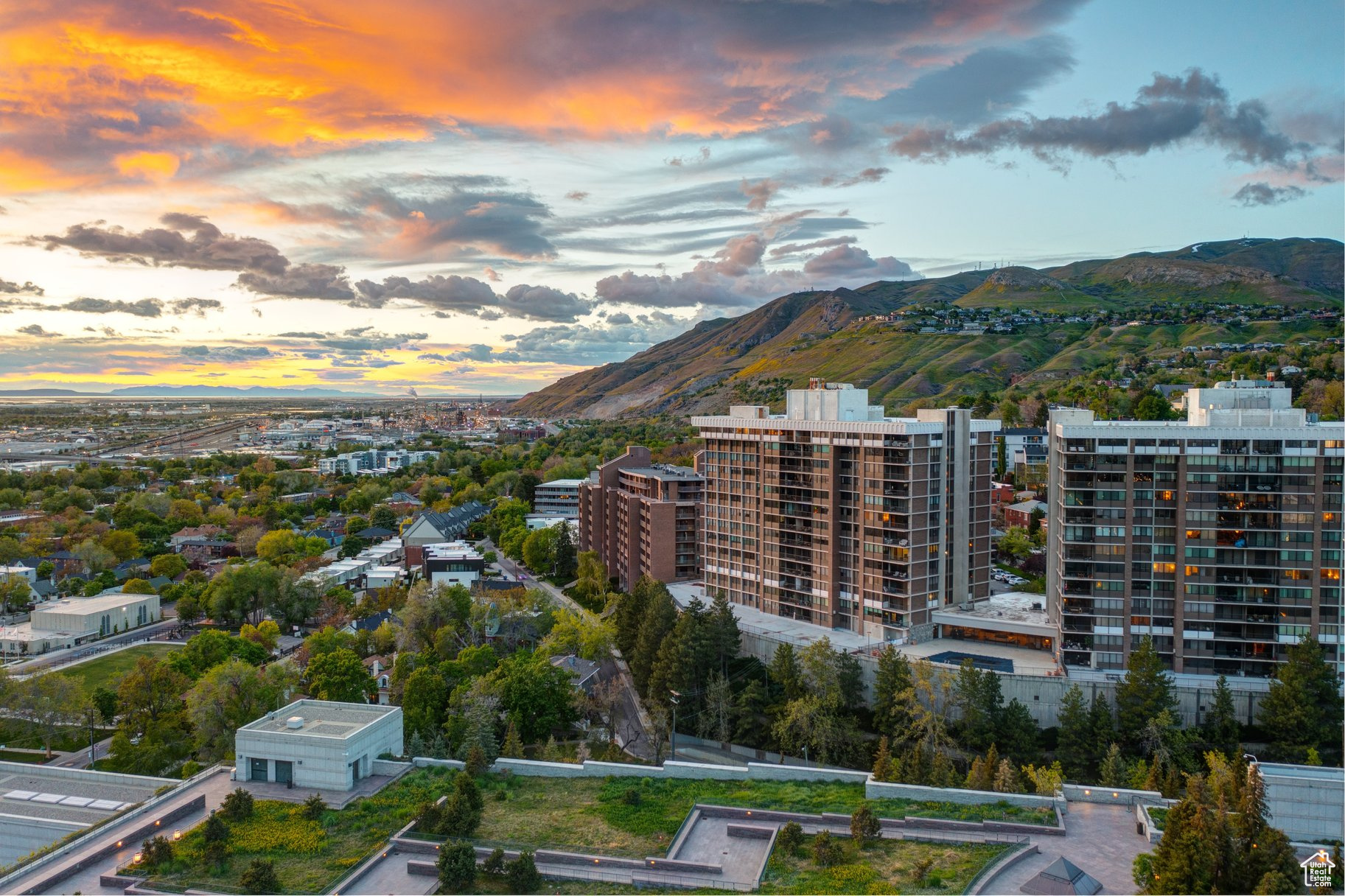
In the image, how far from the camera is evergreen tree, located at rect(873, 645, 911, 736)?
119ft

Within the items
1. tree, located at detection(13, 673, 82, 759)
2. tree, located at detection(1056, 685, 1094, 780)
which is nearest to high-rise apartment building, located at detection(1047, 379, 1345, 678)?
tree, located at detection(1056, 685, 1094, 780)

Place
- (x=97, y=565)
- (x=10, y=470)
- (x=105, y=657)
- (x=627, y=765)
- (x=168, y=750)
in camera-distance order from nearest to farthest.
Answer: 1. (x=627, y=765)
2. (x=168, y=750)
3. (x=105, y=657)
4. (x=97, y=565)
5. (x=10, y=470)

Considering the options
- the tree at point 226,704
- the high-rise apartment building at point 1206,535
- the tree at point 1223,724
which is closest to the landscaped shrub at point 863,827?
the tree at point 1223,724

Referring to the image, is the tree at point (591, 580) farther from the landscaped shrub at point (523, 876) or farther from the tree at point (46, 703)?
the landscaped shrub at point (523, 876)

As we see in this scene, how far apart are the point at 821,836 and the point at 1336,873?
12.2 m

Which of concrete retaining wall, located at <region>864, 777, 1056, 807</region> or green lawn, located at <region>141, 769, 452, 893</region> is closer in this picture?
green lawn, located at <region>141, 769, 452, 893</region>

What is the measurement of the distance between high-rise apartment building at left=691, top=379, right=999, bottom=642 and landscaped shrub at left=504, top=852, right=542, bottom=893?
2779 cm

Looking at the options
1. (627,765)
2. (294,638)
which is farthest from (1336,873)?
(294,638)

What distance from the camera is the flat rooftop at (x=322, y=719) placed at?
90.8 feet

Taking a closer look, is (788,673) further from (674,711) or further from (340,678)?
(340,678)

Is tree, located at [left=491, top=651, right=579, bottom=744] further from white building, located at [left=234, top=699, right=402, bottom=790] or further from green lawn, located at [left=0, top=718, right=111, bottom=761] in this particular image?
green lawn, located at [left=0, top=718, right=111, bottom=761]

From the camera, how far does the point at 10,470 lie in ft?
436

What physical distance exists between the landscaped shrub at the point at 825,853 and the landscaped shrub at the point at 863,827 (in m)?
0.93

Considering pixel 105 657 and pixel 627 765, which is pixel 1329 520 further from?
pixel 105 657
